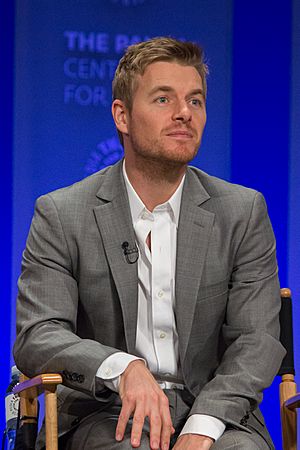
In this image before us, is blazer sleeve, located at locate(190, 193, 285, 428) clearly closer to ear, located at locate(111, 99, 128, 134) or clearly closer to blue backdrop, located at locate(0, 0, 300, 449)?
ear, located at locate(111, 99, 128, 134)

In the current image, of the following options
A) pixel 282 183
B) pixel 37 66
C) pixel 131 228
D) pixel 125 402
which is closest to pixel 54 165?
pixel 37 66

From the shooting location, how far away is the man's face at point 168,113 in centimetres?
301

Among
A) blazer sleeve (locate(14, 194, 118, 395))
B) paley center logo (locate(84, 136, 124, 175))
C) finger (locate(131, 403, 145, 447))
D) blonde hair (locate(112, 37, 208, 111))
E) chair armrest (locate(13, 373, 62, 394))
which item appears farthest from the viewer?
paley center logo (locate(84, 136, 124, 175))

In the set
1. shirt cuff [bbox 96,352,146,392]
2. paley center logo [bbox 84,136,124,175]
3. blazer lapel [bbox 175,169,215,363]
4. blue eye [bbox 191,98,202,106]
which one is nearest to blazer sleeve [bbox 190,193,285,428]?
blazer lapel [bbox 175,169,215,363]

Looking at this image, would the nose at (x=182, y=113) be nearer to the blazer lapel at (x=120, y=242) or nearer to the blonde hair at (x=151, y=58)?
the blonde hair at (x=151, y=58)

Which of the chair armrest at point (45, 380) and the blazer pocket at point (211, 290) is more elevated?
the blazer pocket at point (211, 290)

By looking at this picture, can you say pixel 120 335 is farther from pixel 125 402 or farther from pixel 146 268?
pixel 125 402

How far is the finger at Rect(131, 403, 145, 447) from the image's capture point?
262cm

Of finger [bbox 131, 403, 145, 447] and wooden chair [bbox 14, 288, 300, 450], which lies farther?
wooden chair [bbox 14, 288, 300, 450]

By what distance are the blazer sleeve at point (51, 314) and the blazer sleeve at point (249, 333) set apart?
0.33 meters

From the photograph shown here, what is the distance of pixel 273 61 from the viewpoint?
4727 millimetres

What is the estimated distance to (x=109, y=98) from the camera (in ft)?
15.0

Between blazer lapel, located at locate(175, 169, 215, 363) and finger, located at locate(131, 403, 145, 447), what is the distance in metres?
0.40

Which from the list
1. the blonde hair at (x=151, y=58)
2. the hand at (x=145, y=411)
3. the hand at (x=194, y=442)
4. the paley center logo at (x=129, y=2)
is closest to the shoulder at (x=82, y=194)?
the blonde hair at (x=151, y=58)
